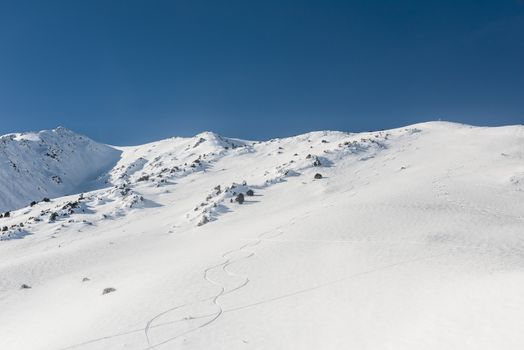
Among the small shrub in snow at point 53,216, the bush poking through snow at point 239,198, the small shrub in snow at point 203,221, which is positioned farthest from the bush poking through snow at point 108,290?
the small shrub in snow at point 53,216

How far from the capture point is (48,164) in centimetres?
11444

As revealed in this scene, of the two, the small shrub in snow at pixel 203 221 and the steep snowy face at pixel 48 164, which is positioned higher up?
the steep snowy face at pixel 48 164

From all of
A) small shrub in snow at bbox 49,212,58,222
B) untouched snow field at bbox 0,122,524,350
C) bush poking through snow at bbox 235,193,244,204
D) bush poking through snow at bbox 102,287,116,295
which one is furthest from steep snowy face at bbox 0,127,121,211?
bush poking through snow at bbox 102,287,116,295

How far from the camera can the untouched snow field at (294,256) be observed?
16.5m

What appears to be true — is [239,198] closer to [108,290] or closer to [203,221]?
[203,221]

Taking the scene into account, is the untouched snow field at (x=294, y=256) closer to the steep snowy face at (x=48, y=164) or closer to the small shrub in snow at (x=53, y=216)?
the small shrub in snow at (x=53, y=216)

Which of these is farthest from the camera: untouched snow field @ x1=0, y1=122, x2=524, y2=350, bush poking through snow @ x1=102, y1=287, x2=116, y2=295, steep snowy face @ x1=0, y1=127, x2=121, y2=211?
steep snowy face @ x1=0, y1=127, x2=121, y2=211

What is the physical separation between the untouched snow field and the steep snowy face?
35753mm

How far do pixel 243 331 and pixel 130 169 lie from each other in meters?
96.4

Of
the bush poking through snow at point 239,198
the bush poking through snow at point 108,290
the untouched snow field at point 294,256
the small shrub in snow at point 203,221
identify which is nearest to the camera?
the untouched snow field at point 294,256

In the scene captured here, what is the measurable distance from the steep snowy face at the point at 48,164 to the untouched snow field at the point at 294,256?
35.8 metres

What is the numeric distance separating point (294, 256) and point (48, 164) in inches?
4088

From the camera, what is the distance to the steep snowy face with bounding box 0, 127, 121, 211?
312 ft

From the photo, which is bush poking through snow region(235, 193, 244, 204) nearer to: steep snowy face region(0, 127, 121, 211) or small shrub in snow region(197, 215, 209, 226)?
small shrub in snow region(197, 215, 209, 226)
